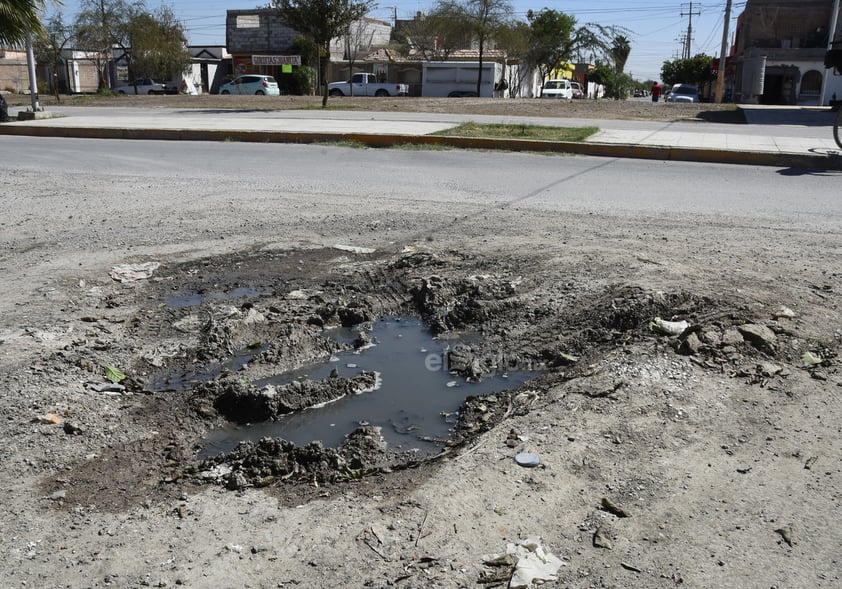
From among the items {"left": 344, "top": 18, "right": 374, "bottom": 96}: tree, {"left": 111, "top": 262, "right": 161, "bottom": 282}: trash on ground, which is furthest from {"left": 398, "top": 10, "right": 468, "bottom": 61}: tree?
{"left": 111, "top": 262, "right": 161, "bottom": 282}: trash on ground

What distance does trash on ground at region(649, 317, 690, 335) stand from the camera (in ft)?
14.1

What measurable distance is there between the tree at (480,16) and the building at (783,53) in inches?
622

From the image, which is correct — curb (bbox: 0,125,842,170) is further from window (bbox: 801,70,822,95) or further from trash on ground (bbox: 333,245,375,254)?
window (bbox: 801,70,822,95)

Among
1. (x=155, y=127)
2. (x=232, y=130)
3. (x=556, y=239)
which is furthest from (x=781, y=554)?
(x=155, y=127)

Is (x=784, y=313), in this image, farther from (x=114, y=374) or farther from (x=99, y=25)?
(x=99, y=25)

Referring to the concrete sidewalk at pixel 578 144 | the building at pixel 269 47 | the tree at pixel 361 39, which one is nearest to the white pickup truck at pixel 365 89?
the building at pixel 269 47

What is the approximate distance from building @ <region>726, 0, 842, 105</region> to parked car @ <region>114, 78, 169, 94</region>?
122 ft

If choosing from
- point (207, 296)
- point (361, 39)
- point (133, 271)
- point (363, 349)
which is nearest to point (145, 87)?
point (361, 39)

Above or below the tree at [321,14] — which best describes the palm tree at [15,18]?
below

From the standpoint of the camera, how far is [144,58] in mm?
49719

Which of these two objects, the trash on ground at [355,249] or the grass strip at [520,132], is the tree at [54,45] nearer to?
the grass strip at [520,132]

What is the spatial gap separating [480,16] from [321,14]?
87.5ft

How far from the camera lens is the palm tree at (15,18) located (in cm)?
1109

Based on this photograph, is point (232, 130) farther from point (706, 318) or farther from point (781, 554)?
point (781, 554)
